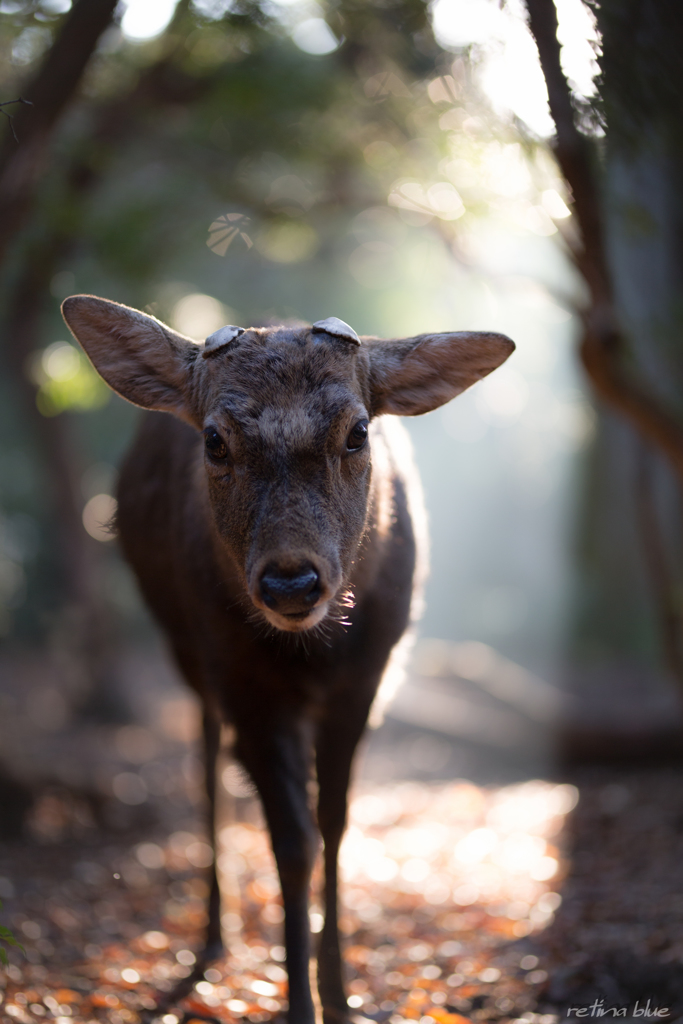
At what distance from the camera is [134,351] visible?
3262 millimetres

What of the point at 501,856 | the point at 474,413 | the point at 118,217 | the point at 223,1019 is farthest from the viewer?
the point at 474,413

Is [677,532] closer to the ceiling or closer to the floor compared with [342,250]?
closer to the floor

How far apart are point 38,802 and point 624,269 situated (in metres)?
7.30

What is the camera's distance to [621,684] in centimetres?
1201

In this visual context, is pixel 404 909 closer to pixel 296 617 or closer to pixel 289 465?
pixel 296 617

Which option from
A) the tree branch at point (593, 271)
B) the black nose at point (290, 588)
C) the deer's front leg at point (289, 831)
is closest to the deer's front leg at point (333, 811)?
the deer's front leg at point (289, 831)

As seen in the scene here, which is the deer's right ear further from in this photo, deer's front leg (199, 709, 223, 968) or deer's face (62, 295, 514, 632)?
deer's front leg (199, 709, 223, 968)

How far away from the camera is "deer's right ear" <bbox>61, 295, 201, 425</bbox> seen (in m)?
3.14

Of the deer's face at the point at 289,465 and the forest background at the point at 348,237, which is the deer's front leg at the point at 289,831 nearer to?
the deer's face at the point at 289,465

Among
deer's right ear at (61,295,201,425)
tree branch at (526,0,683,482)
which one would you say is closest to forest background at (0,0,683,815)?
tree branch at (526,0,683,482)

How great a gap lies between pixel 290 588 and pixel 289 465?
0.50 m

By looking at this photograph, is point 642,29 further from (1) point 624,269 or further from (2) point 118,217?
(2) point 118,217

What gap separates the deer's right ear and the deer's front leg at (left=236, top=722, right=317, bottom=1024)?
1524 millimetres

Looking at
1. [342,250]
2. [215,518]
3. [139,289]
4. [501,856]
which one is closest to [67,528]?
[139,289]
